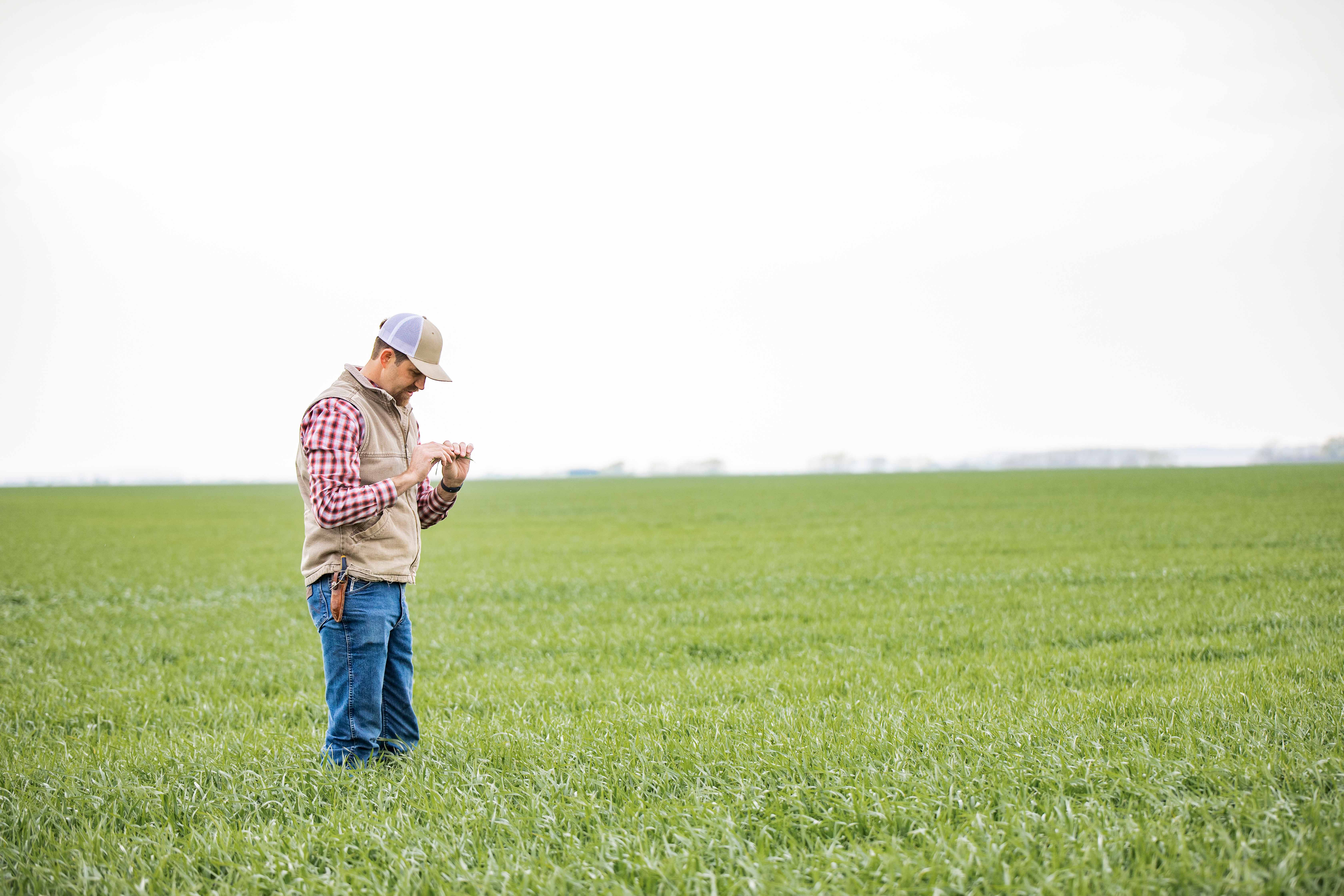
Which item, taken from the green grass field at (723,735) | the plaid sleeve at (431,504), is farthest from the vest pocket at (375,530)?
the green grass field at (723,735)

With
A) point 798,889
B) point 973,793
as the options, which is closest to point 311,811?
point 798,889

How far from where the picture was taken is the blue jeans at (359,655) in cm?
479

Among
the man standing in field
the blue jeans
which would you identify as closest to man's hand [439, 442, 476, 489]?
the man standing in field

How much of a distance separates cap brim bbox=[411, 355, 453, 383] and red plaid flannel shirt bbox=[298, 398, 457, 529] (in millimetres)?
432

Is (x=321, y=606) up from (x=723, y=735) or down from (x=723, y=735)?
up

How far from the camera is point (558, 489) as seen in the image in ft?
274

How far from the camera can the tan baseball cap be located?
15.5 ft

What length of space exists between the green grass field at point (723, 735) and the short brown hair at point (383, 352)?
99.1 inches

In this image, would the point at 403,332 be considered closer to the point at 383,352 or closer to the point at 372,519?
the point at 383,352

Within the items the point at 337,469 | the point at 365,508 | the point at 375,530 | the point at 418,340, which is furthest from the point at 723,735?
the point at 418,340

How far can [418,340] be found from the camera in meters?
4.73

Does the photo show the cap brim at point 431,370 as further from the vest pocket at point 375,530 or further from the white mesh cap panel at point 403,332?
the vest pocket at point 375,530

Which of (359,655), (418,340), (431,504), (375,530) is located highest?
(418,340)

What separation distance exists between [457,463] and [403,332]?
855 mm
